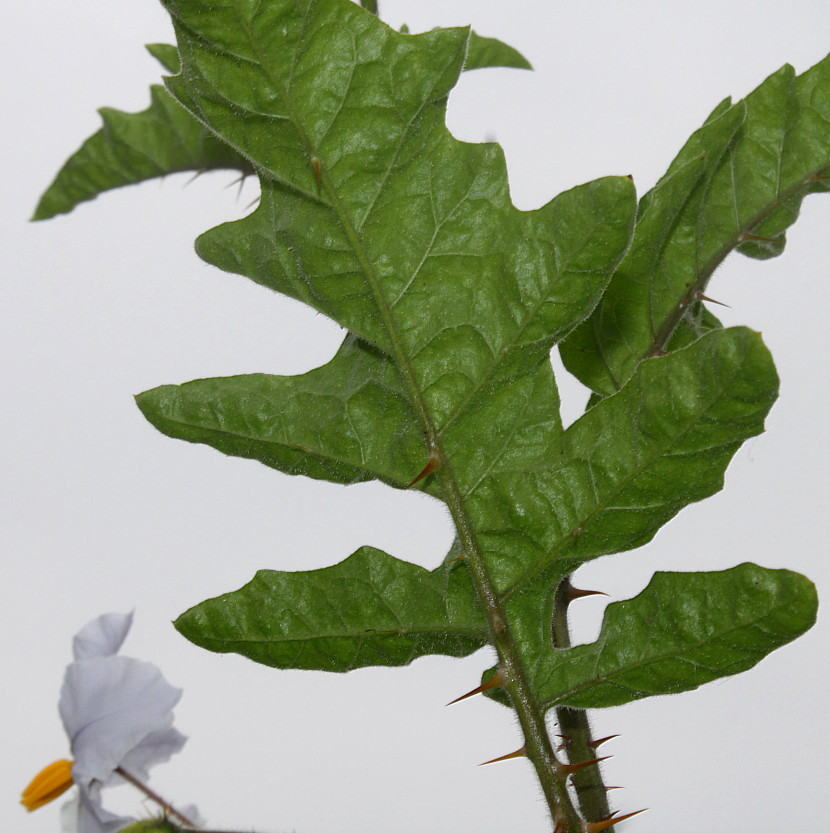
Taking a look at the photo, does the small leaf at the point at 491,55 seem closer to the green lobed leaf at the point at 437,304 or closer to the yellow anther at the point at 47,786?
the green lobed leaf at the point at 437,304

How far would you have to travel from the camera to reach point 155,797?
85cm

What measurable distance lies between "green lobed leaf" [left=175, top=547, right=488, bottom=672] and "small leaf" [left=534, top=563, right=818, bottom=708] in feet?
0.22

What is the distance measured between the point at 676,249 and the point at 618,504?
0.23 metres

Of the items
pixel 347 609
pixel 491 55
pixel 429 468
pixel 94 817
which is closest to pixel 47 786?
pixel 94 817

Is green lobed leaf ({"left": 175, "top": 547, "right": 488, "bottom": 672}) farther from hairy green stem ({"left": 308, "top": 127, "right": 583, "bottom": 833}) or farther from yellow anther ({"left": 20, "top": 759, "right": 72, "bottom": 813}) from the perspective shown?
yellow anther ({"left": 20, "top": 759, "right": 72, "bottom": 813})

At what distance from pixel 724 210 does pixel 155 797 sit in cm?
67

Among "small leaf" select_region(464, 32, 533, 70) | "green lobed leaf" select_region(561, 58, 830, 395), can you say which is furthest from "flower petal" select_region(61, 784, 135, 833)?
"small leaf" select_region(464, 32, 533, 70)

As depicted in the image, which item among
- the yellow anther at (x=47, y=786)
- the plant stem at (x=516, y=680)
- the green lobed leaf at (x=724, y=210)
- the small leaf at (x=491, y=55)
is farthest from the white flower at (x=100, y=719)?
the small leaf at (x=491, y=55)

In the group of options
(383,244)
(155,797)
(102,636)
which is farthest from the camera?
(102,636)

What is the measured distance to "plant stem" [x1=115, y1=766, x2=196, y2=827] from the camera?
32.7 inches

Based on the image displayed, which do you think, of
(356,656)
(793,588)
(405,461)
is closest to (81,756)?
(356,656)

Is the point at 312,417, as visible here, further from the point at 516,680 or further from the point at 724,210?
the point at 724,210

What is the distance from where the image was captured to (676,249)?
2.35ft

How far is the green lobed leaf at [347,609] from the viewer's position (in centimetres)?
65
